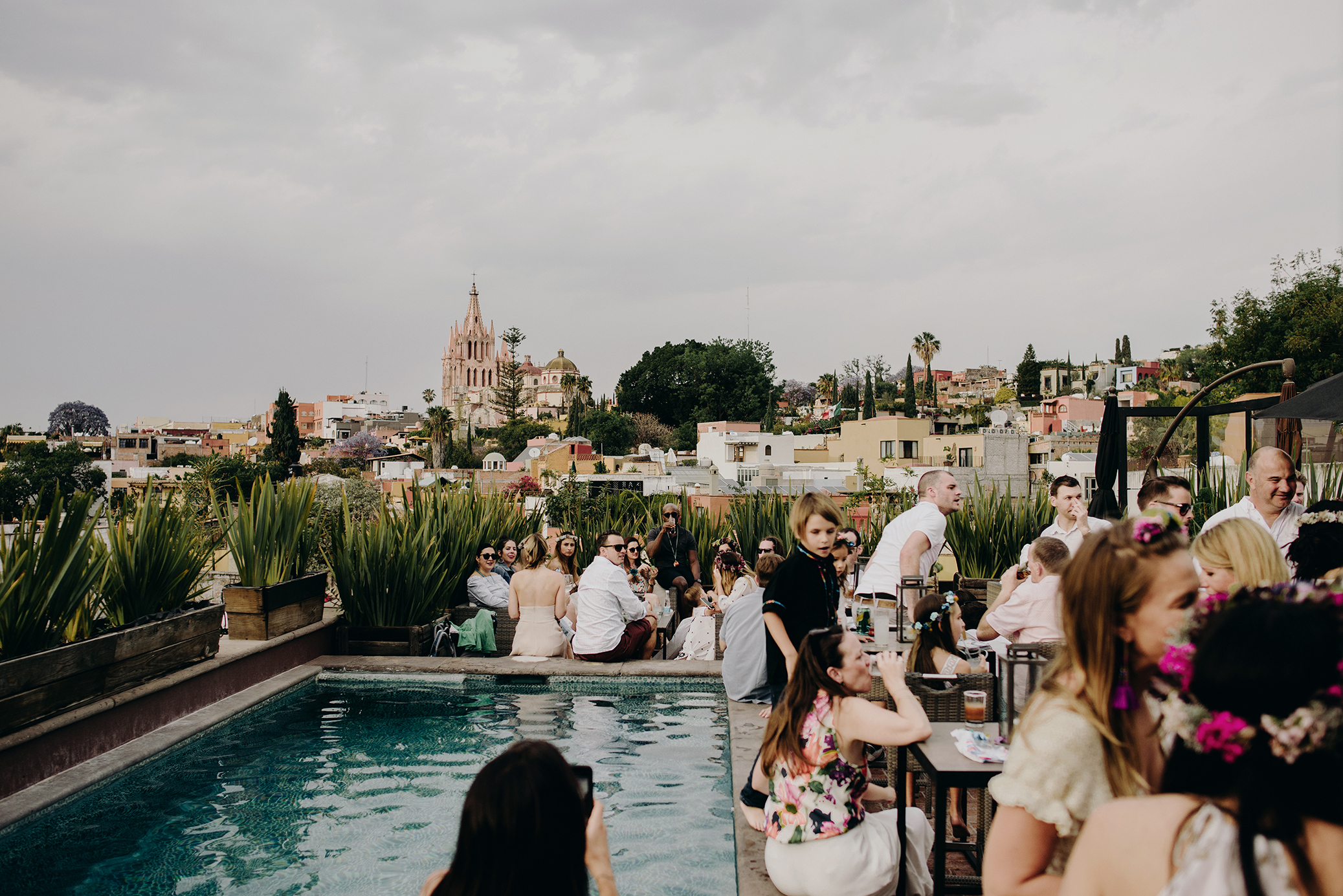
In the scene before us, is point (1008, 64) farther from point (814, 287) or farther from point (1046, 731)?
point (814, 287)

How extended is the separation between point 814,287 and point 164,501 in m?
38.9

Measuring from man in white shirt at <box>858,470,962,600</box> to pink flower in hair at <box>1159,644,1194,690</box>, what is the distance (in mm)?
3466

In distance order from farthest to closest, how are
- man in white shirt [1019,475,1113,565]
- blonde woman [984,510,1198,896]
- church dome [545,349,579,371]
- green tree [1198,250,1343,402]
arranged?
1. church dome [545,349,579,371]
2. green tree [1198,250,1343,402]
3. man in white shirt [1019,475,1113,565]
4. blonde woman [984,510,1198,896]

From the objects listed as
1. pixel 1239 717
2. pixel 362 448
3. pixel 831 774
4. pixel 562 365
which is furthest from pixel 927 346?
pixel 1239 717

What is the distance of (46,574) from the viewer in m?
4.12

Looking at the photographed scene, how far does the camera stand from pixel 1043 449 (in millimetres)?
46844

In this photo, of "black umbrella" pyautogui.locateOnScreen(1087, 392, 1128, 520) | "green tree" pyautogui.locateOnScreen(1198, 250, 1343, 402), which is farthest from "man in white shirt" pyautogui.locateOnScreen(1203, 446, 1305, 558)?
"green tree" pyautogui.locateOnScreen(1198, 250, 1343, 402)

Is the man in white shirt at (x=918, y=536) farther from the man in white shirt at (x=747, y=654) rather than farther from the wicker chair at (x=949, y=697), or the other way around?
the wicker chair at (x=949, y=697)

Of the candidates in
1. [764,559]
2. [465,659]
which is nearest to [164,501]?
[465,659]

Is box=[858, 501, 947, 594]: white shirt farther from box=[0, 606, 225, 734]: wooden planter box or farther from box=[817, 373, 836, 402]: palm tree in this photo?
box=[817, 373, 836, 402]: palm tree

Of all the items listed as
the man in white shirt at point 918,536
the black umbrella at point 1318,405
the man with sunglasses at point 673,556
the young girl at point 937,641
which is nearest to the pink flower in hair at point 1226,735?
the young girl at point 937,641

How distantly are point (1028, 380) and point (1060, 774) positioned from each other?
92751 millimetres

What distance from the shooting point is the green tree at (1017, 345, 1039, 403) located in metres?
86.1

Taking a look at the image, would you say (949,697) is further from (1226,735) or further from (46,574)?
(46,574)
